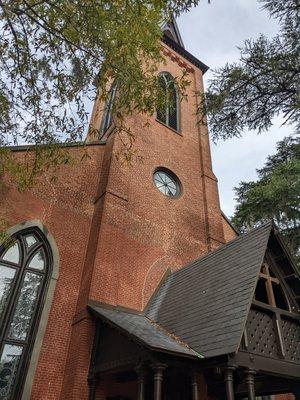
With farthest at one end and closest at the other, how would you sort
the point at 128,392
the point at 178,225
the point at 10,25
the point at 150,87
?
the point at 178,225
the point at 128,392
the point at 150,87
the point at 10,25

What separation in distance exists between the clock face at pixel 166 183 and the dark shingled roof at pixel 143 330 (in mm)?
5432

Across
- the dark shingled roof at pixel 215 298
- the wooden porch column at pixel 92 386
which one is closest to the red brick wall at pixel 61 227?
the wooden porch column at pixel 92 386

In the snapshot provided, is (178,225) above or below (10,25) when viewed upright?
above

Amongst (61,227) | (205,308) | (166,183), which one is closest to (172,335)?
(205,308)

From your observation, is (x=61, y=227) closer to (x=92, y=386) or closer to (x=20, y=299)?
(x=20, y=299)

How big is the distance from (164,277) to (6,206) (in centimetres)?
524

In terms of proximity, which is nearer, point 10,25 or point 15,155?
point 10,25

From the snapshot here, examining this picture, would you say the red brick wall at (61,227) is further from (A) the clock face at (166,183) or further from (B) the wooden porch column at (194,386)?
(B) the wooden porch column at (194,386)

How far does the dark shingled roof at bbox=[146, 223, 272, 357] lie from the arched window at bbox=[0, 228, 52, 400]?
121 inches

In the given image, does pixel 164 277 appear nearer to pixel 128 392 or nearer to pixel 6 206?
pixel 128 392

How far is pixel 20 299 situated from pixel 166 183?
724 centimetres

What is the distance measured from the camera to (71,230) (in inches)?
414

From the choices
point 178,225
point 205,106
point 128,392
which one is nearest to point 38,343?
point 128,392

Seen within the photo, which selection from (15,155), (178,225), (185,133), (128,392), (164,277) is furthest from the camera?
(185,133)
